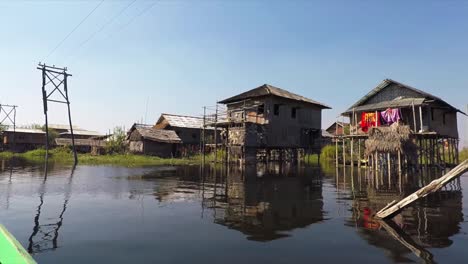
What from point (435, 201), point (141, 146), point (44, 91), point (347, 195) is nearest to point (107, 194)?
point (347, 195)

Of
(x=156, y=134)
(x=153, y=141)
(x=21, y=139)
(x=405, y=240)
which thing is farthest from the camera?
(x=21, y=139)

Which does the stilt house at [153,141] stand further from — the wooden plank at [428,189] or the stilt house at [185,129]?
the wooden plank at [428,189]

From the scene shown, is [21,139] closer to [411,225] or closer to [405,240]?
[411,225]

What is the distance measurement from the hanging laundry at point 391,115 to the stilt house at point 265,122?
10.6 meters

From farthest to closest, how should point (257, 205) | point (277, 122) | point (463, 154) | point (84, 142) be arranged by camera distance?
point (84, 142), point (463, 154), point (277, 122), point (257, 205)

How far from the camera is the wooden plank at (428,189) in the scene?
655 cm

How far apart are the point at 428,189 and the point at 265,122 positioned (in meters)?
24.8

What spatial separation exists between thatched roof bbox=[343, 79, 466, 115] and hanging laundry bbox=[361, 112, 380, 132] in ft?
2.92

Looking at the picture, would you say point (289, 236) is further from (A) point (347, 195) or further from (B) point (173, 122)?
(B) point (173, 122)

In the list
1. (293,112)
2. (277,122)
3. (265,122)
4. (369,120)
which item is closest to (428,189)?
(369,120)

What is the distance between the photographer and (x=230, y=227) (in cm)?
768

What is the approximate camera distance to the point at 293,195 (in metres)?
12.7

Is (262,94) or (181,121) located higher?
(262,94)

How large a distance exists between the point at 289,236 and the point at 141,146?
39167 millimetres
